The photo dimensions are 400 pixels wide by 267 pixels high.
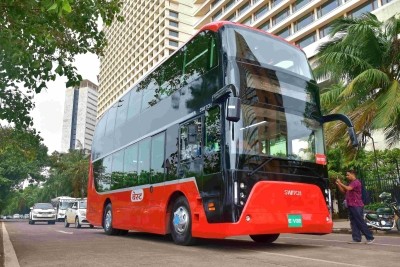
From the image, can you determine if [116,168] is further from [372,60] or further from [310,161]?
[372,60]

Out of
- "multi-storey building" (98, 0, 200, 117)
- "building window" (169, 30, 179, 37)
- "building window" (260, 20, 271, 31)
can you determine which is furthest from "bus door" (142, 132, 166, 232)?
"building window" (169, 30, 179, 37)

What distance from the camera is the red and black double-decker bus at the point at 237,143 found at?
7203mm

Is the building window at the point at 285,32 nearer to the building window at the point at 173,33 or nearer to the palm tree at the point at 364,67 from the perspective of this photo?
the building window at the point at 173,33

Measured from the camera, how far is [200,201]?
7.80m

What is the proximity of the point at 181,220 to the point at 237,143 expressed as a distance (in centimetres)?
230

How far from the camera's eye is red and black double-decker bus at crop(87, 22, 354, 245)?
720cm

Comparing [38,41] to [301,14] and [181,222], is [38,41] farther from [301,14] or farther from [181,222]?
[301,14]

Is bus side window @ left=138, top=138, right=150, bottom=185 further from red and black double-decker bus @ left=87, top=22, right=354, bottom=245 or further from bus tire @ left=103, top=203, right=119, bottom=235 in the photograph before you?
bus tire @ left=103, top=203, right=119, bottom=235

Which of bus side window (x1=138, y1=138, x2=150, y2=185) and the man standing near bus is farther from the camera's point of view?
bus side window (x1=138, y1=138, x2=150, y2=185)

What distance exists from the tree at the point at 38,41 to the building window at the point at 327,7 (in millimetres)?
35011

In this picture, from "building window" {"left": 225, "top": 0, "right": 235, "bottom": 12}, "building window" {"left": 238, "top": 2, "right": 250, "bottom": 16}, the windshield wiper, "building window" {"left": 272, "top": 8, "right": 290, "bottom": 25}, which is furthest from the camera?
"building window" {"left": 225, "top": 0, "right": 235, "bottom": 12}

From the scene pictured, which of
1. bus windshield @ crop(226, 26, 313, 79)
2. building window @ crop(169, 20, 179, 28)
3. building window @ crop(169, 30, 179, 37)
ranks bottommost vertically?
bus windshield @ crop(226, 26, 313, 79)

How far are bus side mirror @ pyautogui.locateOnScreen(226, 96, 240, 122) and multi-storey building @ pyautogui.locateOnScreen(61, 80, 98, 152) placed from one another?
425ft

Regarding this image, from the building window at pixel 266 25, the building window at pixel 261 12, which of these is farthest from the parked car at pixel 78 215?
the building window at pixel 261 12
